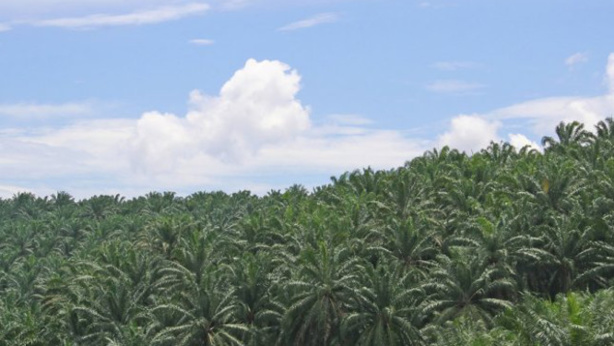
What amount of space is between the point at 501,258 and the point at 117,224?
70.5 m

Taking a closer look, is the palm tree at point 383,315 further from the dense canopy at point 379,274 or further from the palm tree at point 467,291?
the palm tree at point 467,291

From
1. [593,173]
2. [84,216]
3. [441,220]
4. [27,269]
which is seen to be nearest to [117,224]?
[27,269]

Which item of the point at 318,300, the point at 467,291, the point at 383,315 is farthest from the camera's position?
the point at 318,300

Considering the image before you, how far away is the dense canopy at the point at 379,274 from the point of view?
5925 centimetres

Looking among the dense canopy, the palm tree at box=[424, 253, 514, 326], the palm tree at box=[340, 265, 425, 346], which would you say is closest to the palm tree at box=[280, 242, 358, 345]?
the dense canopy

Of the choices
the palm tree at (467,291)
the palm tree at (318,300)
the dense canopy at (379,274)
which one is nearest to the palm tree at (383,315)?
the dense canopy at (379,274)

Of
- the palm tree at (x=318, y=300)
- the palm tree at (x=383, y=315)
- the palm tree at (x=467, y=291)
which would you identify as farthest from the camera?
the palm tree at (x=318, y=300)

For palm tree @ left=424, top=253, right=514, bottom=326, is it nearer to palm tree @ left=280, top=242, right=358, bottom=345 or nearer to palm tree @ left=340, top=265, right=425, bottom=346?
palm tree @ left=340, top=265, right=425, bottom=346

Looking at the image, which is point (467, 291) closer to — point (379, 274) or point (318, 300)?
point (379, 274)

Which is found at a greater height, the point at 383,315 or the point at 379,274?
the point at 379,274

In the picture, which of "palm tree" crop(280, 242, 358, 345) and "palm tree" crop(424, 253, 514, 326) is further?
"palm tree" crop(280, 242, 358, 345)

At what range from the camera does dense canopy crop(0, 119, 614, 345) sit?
194 ft

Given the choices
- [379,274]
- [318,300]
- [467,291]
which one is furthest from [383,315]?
[467,291]

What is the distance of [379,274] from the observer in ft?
204
